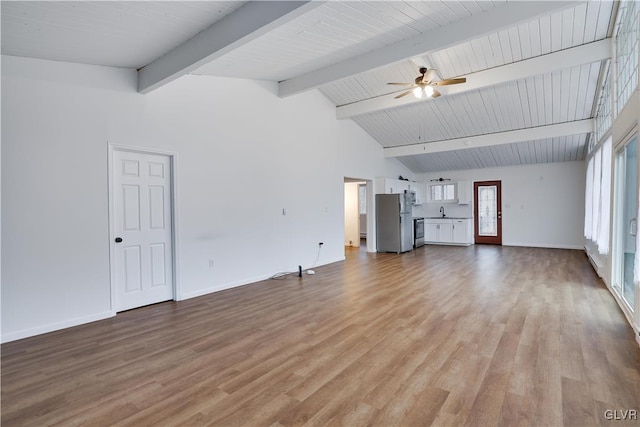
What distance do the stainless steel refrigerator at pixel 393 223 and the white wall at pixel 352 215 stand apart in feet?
4.89

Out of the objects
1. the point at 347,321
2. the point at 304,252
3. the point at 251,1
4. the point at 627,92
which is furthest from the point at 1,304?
the point at 627,92

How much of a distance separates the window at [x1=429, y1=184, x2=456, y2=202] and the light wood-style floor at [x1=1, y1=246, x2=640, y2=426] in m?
6.39

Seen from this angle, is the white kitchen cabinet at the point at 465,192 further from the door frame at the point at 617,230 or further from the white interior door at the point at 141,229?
the white interior door at the point at 141,229

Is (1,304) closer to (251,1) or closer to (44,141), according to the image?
(44,141)

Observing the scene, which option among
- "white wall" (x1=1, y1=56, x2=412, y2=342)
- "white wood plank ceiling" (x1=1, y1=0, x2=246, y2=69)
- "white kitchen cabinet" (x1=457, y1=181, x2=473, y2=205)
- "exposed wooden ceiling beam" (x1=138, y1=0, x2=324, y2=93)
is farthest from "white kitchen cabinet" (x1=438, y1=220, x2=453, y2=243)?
"white wood plank ceiling" (x1=1, y1=0, x2=246, y2=69)

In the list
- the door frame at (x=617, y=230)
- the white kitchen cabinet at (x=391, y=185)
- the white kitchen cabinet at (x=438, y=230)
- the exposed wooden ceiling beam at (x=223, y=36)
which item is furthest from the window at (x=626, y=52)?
the white kitchen cabinet at (x=438, y=230)

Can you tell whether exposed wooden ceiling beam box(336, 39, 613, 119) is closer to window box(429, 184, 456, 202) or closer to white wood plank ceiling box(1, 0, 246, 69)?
white wood plank ceiling box(1, 0, 246, 69)

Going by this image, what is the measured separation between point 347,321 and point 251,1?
3151 mm

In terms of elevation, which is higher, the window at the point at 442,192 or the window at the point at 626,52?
the window at the point at 626,52

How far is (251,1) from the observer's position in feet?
8.90

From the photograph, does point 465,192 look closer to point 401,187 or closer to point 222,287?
point 401,187

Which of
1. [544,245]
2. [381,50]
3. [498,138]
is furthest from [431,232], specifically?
[381,50]

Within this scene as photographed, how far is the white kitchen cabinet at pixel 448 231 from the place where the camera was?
9.80 metres

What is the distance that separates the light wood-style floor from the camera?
1.95 m
